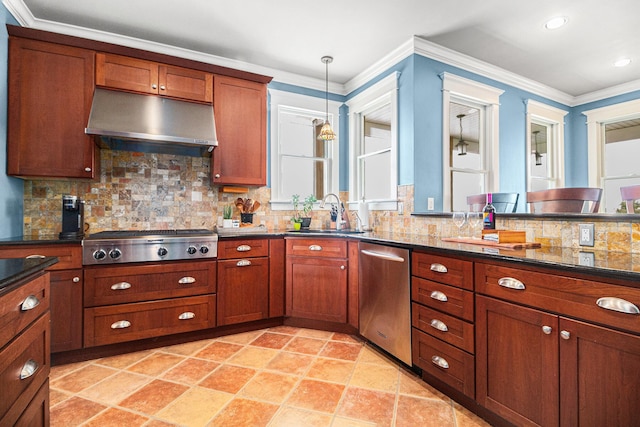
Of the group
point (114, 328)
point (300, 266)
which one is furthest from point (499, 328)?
point (114, 328)

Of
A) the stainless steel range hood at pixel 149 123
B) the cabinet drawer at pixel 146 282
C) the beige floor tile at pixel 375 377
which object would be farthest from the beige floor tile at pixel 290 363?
the stainless steel range hood at pixel 149 123

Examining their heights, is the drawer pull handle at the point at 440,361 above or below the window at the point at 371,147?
below

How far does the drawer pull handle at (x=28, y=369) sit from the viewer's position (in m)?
0.99

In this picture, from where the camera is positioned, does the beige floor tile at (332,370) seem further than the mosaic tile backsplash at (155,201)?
No

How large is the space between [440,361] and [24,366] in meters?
1.90

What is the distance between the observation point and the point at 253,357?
2.41 meters

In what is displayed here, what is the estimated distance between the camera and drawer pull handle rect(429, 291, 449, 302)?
6.08 feet

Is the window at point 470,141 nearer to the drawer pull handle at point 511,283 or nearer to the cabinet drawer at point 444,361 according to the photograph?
the cabinet drawer at point 444,361

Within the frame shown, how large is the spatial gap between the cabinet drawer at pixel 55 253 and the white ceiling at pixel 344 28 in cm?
182

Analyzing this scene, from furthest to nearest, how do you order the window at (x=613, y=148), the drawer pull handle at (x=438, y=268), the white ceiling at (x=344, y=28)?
1. the window at (x=613, y=148)
2. the white ceiling at (x=344, y=28)
3. the drawer pull handle at (x=438, y=268)

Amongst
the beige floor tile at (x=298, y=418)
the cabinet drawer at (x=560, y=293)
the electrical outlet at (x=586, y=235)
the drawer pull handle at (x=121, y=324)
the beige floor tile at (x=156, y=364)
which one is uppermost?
the electrical outlet at (x=586, y=235)

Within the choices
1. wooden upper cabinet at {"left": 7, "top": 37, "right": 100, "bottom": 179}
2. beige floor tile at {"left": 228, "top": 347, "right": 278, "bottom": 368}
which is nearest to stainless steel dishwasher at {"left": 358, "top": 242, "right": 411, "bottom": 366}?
beige floor tile at {"left": 228, "top": 347, "right": 278, "bottom": 368}

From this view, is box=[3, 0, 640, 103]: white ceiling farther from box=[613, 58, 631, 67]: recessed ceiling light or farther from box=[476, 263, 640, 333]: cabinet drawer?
box=[476, 263, 640, 333]: cabinet drawer

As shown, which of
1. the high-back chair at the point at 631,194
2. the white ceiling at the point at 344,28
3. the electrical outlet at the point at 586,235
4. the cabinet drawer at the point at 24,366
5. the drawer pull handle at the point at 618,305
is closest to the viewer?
the cabinet drawer at the point at 24,366
